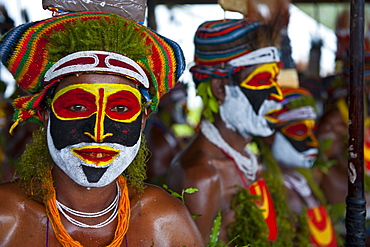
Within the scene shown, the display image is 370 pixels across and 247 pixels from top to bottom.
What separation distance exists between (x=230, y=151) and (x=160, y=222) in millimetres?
1333

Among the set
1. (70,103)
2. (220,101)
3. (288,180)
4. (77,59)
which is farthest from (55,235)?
(288,180)

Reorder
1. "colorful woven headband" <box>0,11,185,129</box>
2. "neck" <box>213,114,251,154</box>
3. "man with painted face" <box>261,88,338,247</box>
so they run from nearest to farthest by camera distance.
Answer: "colorful woven headband" <box>0,11,185,129</box> < "neck" <box>213,114,251,154</box> < "man with painted face" <box>261,88,338,247</box>

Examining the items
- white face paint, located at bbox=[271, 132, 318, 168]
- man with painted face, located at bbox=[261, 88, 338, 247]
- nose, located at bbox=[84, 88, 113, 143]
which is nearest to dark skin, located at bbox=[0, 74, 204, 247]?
nose, located at bbox=[84, 88, 113, 143]

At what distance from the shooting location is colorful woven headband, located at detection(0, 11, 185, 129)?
2441 millimetres

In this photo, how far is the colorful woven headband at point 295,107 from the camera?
5.00 m

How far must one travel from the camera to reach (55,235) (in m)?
2.43

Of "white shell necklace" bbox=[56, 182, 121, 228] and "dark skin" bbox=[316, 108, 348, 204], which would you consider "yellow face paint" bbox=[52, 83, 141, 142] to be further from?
"dark skin" bbox=[316, 108, 348, 204]

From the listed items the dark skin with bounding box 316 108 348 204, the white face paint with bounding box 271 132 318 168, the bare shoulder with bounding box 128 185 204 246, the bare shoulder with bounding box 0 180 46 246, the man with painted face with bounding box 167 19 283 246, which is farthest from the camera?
the dark skin with bounding box 316 108 348 204

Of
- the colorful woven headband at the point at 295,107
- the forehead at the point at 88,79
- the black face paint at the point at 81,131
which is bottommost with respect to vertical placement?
the colorful woven headband at the point at 295,107

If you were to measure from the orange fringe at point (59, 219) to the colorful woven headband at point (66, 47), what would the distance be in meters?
0.43

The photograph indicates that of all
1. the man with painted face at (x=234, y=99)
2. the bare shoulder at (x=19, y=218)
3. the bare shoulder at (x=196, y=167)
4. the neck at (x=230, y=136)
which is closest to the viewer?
the bare shoulder at (x=19, y=218)

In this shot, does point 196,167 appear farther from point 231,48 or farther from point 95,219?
point 95,219

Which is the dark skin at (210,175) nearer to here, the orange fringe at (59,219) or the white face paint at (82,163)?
the orange fringe at (59,219)

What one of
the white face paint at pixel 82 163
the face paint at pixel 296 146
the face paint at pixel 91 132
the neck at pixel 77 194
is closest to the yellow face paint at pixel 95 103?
the face paint at pixel 91 132
